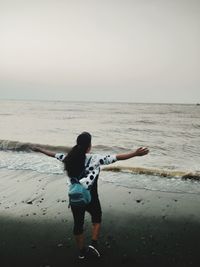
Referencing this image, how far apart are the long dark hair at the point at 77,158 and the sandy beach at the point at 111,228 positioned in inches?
57.0

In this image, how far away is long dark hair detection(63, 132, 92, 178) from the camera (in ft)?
13.7

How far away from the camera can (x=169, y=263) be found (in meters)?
4.43

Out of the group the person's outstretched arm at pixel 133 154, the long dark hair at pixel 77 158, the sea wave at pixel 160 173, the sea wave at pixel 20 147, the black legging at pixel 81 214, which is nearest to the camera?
the person's outstretched arm at pixel 133 154

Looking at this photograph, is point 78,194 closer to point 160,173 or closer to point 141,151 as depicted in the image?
point 141,151

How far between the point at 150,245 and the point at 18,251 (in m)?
2.21

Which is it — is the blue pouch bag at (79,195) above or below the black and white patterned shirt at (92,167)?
below

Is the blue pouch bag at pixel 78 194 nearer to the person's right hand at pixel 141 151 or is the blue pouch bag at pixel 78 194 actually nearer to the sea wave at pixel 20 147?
the person's right hand at pixel 141 151

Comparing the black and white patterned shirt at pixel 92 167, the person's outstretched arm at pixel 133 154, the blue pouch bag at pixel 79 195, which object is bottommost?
the blue pouch bag at pixel 79 195

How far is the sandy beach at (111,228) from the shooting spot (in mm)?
4617

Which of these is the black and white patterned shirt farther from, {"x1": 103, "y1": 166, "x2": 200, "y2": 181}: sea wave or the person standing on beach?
{"x1": 103, "y1": 166, "x2": 200, "y2": 181}: sea wave

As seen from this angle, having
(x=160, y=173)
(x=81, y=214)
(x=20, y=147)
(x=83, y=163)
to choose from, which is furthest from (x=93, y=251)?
(x=20, y=147)

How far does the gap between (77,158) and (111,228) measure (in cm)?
224

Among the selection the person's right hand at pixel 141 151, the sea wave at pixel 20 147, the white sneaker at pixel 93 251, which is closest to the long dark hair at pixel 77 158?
the person's right hand at pixel 141 151

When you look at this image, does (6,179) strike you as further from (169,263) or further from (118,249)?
(169,263)
